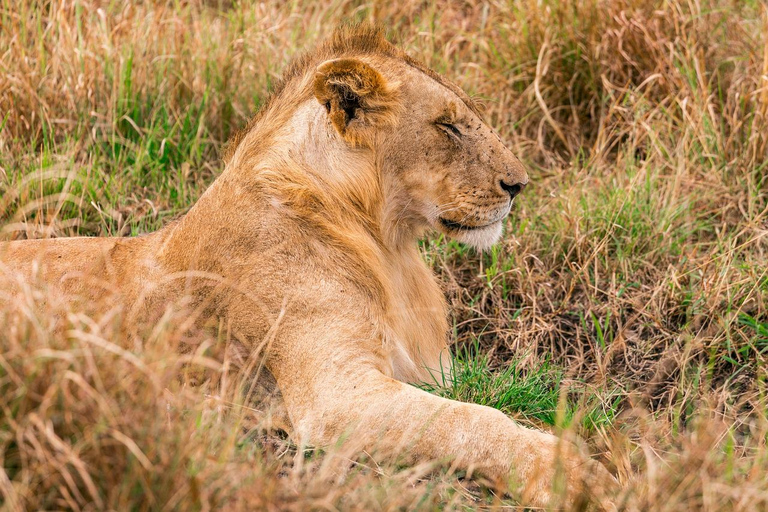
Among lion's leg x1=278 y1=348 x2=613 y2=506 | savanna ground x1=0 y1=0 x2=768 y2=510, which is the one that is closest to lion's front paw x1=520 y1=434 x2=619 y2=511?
lion's leg x1=278 y1=348 x2=613 y2=506

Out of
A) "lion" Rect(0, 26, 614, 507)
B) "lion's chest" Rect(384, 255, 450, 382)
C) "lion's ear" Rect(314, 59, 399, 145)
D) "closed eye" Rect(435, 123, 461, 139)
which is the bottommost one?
"lion's chest" Rect(384, 255, 450, 382)

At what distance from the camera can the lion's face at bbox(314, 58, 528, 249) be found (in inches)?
146

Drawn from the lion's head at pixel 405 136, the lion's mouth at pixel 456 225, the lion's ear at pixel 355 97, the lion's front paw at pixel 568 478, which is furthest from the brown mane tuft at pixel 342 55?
the lion's front paw at pixel 568 478

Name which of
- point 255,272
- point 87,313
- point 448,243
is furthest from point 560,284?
point 87,313

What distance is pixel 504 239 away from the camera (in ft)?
16.7

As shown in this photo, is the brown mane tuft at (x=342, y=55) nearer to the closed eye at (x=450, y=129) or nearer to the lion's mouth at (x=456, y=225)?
the closed eye at (x=450, y=129)

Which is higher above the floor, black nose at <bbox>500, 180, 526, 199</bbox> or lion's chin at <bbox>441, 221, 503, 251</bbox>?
black nose at <bbox>500, 180, 526, 199</bbox>

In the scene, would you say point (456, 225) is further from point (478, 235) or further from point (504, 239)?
point (504, 239)

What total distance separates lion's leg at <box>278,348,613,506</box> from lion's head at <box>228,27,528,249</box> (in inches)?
29.8

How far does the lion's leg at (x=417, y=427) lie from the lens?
309cm

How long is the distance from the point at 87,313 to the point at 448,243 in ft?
7.58

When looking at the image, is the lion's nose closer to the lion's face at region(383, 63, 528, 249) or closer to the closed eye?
the lion's face at region(383, 63, 528, 249)

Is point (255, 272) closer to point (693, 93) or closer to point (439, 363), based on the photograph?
point (439, 363)

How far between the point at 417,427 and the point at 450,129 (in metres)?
1.21
